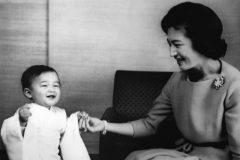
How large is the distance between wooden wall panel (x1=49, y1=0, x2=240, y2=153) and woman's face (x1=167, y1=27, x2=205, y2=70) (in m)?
1.04

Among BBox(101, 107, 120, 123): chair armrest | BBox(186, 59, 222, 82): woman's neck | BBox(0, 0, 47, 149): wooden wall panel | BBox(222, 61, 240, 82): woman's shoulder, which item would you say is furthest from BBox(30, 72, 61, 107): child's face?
BBox(0, 0, 47, 149): wooden wall panel

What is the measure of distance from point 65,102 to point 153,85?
0.85m

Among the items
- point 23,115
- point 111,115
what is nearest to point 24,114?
point 23,115

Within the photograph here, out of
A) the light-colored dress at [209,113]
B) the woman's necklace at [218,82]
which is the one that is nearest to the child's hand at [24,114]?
the light-colored dress at [209,113]

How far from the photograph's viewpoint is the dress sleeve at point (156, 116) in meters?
2.05

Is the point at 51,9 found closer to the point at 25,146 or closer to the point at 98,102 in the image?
the point at 98,102

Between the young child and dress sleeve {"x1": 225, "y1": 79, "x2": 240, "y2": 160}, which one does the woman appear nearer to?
dress sleeve {"x1": 225, "y1": 79, "x2": 240, "y2": 160}

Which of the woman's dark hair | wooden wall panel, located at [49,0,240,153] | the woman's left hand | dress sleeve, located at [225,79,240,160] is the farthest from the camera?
wooden wall panel, located at [49,0,240,153]

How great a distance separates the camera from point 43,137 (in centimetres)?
190

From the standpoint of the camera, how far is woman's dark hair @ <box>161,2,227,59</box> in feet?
5.96

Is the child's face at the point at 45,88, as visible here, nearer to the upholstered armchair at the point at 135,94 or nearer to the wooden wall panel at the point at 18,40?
the upholstered armchair at the point at 135,94

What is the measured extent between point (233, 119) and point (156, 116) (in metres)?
0.48

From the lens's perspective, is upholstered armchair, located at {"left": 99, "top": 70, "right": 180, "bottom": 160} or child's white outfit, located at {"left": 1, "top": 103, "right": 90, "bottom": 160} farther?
upholstered armchair, located at {"left": 99, "top": 70, "right": 180, "bottom": 160}

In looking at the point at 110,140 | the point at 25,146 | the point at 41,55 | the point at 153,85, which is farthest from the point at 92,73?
the point at 25,146
